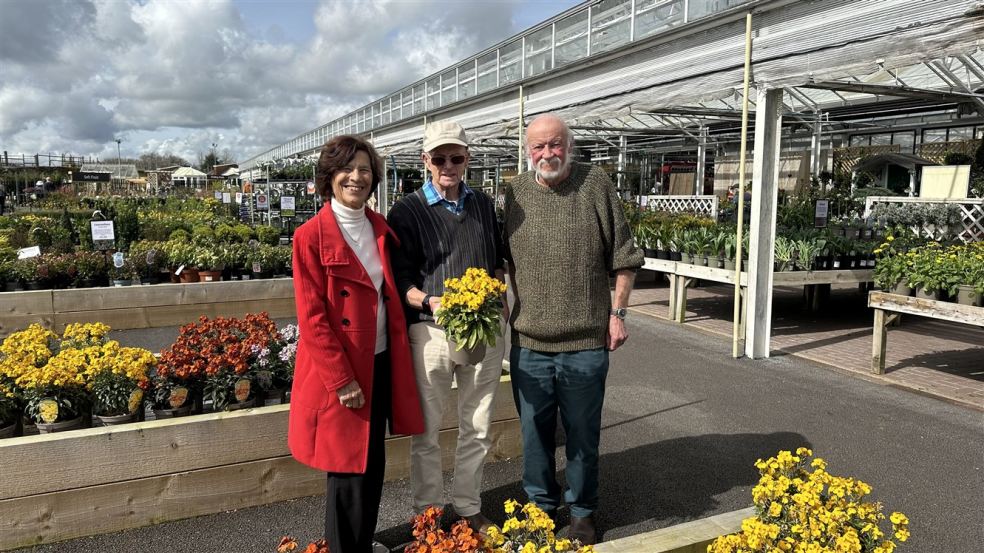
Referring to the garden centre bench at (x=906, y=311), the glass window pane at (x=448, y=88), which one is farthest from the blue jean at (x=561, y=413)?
the glass window pane at (x=448, y=88)

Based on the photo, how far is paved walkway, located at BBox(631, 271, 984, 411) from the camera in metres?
5.38

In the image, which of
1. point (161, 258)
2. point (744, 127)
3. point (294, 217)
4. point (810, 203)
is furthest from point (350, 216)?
point (294, 217)

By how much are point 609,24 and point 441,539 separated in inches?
398

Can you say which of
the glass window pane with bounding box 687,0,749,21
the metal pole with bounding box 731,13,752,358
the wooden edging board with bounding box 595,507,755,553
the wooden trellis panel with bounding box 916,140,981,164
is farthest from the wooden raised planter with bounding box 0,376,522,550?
the wooden trellis panel with bounding box 916,140,981,164

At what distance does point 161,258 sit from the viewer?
780cm

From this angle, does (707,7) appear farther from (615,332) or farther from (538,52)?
(615,332)

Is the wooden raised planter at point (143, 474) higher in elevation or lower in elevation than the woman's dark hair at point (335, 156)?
lower

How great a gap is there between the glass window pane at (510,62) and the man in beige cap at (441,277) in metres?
11.1

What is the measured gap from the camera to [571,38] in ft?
37.2

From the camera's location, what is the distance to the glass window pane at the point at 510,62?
13133 mm

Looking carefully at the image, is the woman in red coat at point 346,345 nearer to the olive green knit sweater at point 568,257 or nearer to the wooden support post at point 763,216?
the olive green knit sweater at point 568,257

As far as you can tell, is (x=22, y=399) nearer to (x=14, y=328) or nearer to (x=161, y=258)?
(x=14, y=328)

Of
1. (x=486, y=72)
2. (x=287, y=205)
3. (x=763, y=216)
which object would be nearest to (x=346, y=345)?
(x=763, y=216)

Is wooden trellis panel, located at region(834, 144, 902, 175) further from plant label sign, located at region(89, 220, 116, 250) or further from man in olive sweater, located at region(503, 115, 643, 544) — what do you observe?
man in olive sweater, located at region(503, 115, 643, 544)
